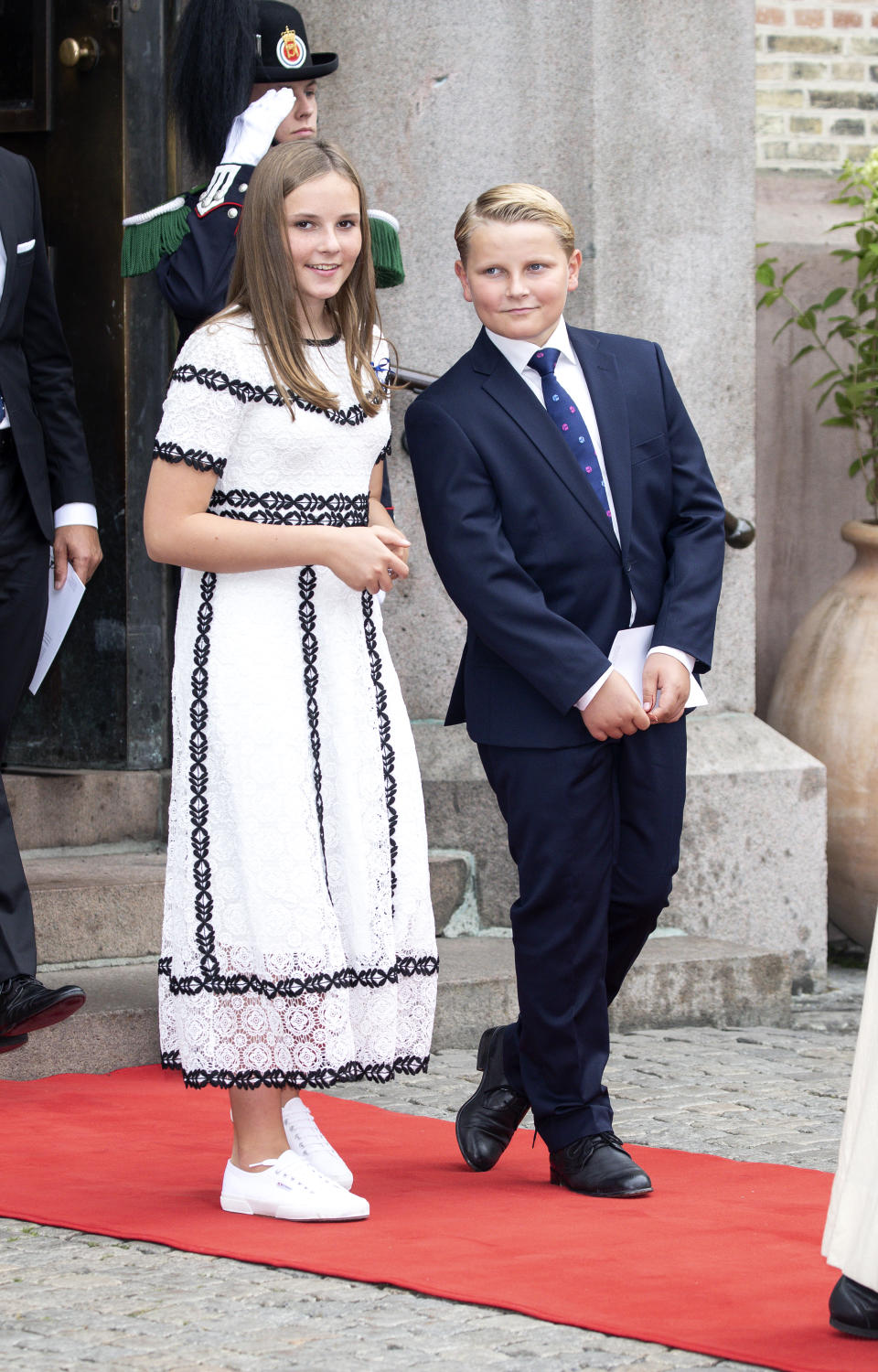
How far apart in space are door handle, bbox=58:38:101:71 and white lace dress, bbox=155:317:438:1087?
106 inches

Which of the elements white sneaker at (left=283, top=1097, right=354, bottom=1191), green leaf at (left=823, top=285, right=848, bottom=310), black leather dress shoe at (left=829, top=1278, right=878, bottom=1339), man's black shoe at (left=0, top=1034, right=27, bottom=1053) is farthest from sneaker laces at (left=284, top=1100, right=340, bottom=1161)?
green leaf at (left=823, top=285, right=848, bottom=310)

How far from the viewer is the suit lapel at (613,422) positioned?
3535 millimetres

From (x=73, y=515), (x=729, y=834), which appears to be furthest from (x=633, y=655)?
(x=729, y=834)

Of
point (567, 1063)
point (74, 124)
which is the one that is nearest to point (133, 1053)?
point (567, 1063)

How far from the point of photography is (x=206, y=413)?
10.6 feet

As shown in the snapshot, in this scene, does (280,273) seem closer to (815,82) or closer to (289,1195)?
(289,1195)

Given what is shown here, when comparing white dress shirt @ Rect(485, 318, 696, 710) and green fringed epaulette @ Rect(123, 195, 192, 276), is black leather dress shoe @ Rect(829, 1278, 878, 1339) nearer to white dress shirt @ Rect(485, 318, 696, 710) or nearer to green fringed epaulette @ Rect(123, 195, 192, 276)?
white dress shirt @ Rect(485, 318, 696, 710)

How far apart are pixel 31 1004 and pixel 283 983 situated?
866mm

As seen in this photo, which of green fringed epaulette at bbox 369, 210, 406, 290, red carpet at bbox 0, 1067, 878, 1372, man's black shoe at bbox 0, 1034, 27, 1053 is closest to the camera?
red carpet at bbox 0, 1067, 878, 1372

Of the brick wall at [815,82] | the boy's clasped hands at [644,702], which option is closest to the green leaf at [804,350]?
the brick wall at [815,82]

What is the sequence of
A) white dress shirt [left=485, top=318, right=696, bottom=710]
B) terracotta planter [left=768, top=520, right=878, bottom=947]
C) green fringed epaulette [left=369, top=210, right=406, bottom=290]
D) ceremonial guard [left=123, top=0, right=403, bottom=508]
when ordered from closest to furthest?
white dress shirt [left=485, top=318, right=696, bottom=710] → ceremonial guard [left=123, top=0, right=403, bottom=508] → green fringed epaulette [left=369, top=210, right=406, bottom=290] → terracotta planter [left=768, top=520, right=878, bottom=947]

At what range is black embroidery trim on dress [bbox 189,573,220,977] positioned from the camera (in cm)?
324

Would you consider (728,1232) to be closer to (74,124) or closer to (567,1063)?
(567,1063)

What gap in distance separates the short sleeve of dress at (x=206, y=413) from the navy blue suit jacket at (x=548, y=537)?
17.2 inches
